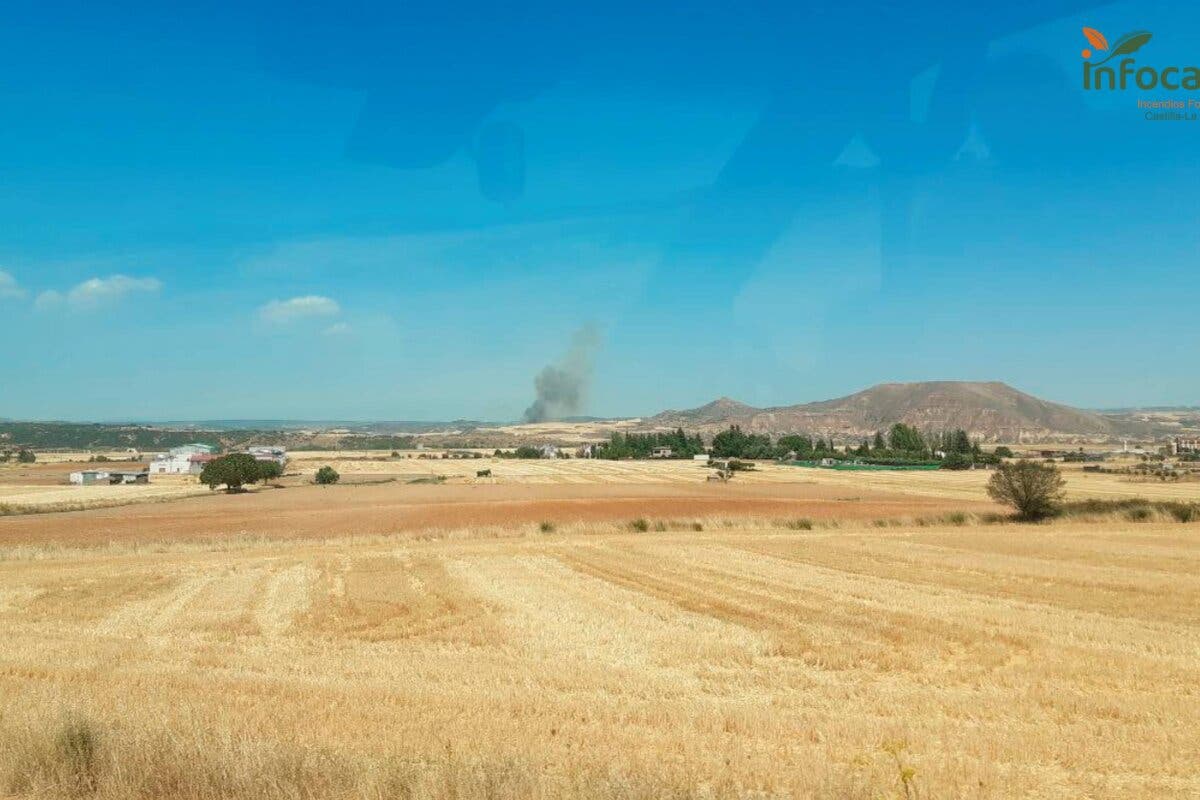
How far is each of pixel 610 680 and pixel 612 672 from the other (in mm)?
758

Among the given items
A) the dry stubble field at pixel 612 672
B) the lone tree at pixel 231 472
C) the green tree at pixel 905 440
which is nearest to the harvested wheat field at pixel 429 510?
the lone tree at pixel 231 472

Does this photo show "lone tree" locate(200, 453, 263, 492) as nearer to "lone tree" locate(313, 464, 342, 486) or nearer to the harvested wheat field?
the harvested wheat field

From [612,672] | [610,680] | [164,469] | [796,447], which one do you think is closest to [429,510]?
[612,672]

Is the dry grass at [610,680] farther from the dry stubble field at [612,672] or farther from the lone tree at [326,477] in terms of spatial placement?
the lone tree at [326,477]

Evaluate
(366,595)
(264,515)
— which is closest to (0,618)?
(366,595)

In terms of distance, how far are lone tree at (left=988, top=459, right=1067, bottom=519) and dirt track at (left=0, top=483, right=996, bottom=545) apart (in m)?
4.85

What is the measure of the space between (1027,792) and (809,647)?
26.5 feet

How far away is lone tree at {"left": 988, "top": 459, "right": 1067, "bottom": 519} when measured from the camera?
5075cm

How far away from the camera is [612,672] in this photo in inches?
576

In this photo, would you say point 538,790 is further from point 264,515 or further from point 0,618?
point 264,515

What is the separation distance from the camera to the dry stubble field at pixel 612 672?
321 inches

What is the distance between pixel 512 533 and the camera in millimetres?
46219

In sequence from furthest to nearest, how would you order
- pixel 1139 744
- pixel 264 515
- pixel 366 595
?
pixel 264 515 → pixel 366 595 → pixel 1139 744

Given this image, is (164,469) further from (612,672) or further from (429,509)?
(612,672)
